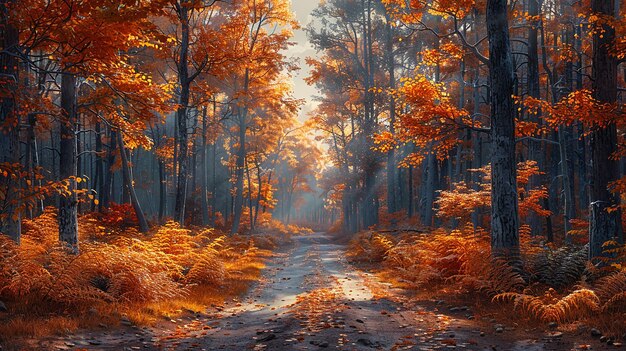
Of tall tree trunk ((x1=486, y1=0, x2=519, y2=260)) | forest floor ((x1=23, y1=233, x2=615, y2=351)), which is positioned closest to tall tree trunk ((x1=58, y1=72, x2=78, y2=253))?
forest floor ((x1=23, y1=233, x2=615, y2=351))

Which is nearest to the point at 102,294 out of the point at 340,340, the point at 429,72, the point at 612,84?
the point at 340,340

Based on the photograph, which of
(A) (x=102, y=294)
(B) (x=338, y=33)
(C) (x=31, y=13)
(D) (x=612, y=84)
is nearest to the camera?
(A) (x=102, y=294)

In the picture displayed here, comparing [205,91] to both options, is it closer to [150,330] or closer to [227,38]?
[227,38]

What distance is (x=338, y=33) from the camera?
32812mm

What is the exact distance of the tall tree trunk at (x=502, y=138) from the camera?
438 inches

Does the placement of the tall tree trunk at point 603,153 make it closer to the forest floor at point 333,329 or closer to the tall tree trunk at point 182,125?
the forest floor at point 333,329

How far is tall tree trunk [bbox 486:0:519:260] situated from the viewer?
11125mm

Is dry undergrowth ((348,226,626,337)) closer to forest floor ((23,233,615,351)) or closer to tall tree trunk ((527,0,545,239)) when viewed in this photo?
forest floor ((23,233,615,351))

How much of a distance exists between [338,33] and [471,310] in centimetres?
2648

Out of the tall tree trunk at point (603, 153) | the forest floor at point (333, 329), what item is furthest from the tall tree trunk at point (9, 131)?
the tall tree trunk at point (603, 153)

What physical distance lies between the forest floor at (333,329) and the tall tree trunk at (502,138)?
2502mm

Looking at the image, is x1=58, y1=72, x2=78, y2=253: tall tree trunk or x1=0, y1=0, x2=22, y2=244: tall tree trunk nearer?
x1=0, y1=0, x2=22, y2=244: tall tree trunk

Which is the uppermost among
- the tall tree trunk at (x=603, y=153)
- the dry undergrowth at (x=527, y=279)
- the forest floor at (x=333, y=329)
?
the tall tree trunk at (x=603, y=153)

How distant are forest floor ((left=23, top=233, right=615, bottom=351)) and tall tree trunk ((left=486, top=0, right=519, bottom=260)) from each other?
2.50 meters
